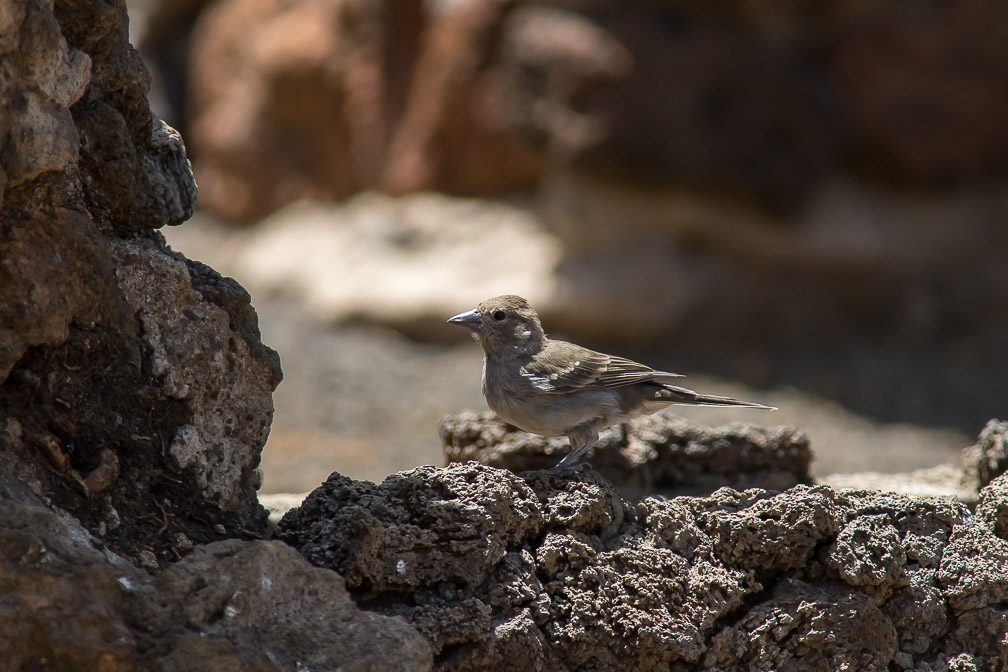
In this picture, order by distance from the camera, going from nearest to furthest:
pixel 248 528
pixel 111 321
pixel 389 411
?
pixel 111 321
pixel 248 528
pixel 389 411

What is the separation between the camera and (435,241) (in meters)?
9.78

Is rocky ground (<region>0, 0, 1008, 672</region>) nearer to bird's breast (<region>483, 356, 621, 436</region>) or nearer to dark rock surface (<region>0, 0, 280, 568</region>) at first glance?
dark rock surface (<region>0, 0, 280, 568</region>)

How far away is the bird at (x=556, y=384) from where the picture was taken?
13.1 feet

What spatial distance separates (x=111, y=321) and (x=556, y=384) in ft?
5.86

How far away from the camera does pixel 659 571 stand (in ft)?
9.97

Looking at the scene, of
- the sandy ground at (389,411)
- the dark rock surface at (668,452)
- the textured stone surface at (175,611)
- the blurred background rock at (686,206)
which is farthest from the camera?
the blurred background rock at (686,206)

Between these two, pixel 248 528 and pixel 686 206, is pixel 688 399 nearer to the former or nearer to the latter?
pixel 248 528

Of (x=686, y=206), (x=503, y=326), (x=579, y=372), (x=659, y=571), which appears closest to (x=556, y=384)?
(x=579, y=372)

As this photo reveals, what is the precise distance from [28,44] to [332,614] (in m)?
1.43

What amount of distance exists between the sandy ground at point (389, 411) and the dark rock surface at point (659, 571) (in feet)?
11.7

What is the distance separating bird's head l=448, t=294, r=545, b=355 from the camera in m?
4.31

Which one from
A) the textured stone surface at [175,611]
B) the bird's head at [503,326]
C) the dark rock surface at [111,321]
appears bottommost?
the textured stone surface at [175,611]

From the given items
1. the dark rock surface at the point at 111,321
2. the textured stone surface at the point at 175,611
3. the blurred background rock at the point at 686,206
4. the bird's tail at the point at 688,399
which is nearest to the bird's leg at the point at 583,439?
the bird's tail at the point at 688,399

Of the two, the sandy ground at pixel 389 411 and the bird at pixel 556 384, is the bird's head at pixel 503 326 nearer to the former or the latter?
the bird at pixel 556 384
